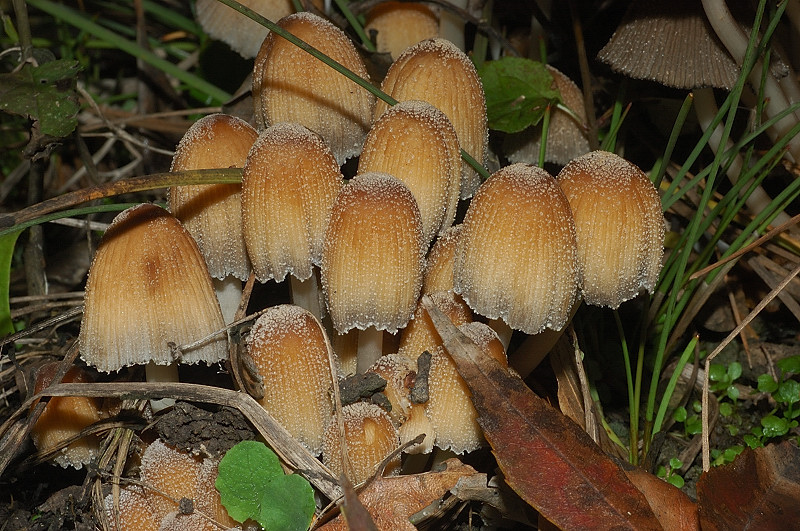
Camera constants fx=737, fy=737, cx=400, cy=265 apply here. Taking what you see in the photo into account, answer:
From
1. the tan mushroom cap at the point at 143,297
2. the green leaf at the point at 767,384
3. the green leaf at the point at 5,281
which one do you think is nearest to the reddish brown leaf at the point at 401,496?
the tan mushroom cap at the point at 143,297

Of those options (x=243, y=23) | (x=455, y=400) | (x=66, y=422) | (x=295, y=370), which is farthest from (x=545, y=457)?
(x=243, y=23)

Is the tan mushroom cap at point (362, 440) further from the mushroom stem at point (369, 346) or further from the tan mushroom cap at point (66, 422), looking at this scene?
the tan mushroom cap at point (66, 422)

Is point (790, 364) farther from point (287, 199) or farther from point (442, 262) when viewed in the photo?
point (287, 199)

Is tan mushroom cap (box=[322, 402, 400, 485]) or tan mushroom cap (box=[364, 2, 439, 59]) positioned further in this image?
tan mushroom cap (box=[364, 2, 439, 59])

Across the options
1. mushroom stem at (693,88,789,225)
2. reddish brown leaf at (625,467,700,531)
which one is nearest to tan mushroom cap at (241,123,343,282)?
reddish brown leaf at (625,467,700,531)

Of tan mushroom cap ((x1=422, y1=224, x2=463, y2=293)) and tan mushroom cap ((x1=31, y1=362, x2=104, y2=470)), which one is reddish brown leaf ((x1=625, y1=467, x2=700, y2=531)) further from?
tan mushroom cap ((x1=31, y1=362, x2=104, y2=470))
